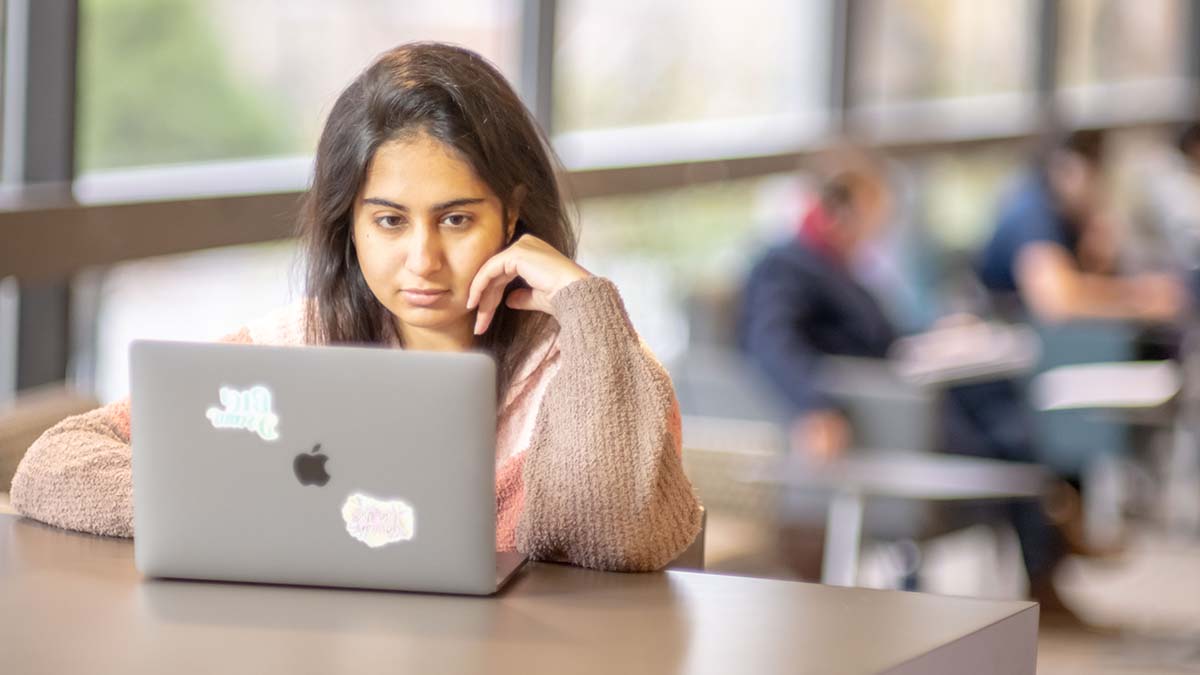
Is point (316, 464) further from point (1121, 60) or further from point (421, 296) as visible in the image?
point (1121, 60)

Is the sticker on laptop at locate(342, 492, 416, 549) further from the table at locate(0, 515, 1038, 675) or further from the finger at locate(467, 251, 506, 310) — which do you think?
the finger at locate(467, 251, 506, 310)

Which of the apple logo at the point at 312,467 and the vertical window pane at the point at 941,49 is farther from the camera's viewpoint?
the vertical window pane at the point at 941,49

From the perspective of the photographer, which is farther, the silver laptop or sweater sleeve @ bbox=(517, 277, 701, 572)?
sweater sleeve @ bbox=(517, 277, 701, 572)

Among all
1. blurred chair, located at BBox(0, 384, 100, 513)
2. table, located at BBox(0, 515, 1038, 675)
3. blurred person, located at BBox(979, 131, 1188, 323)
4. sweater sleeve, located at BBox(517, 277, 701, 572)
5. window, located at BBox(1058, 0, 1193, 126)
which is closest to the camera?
table, located at BBox(0, 515, 1038, 675)

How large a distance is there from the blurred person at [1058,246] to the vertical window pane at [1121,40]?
411cm

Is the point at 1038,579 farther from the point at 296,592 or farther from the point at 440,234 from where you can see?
the point at 296,592

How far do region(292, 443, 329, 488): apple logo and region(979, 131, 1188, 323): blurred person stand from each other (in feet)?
12.3

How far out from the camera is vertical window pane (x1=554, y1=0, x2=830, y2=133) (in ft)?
16.5

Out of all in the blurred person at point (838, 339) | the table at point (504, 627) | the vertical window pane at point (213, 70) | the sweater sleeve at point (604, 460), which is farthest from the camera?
the blurred person at point (838, 339)

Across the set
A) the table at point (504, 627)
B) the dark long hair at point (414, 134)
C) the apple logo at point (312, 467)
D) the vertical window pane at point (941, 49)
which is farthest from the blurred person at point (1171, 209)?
the apple logo at point (312, 467)

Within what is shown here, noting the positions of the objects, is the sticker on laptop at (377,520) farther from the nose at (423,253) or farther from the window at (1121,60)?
the window at (1121,60)

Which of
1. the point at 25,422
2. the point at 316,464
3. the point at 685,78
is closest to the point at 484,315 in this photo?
the point at 316,464

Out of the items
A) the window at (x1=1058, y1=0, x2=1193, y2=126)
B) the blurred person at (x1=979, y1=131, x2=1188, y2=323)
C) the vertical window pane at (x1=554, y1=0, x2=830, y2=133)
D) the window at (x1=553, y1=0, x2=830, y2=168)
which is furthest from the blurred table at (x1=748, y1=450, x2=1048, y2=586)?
the window at (x1=1058, y1=0, x2=1193, y2=126)

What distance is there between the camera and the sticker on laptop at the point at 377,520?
4.78 ft
